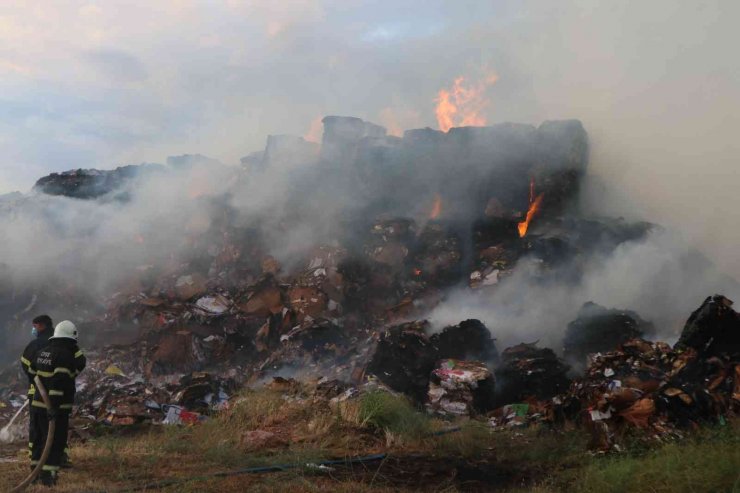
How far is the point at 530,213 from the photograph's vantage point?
1836cm

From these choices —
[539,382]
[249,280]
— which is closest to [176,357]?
[249,280]

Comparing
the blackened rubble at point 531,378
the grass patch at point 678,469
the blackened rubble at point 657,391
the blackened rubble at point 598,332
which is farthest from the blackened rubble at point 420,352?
the grass patch at point 678,469

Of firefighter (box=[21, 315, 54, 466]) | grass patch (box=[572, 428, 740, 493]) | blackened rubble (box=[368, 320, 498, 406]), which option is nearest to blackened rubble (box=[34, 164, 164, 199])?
blackened rubble (box=[368, 320, 498, 406])

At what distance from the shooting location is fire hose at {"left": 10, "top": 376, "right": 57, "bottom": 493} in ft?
15.5

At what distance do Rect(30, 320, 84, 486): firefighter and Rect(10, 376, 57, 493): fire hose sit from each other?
36 millimetres

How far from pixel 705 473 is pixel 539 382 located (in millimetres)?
6658

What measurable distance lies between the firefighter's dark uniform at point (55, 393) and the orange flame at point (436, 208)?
48.9ft

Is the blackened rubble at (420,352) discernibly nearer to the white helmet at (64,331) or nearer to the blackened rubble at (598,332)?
the blackened rubble at (598,332)

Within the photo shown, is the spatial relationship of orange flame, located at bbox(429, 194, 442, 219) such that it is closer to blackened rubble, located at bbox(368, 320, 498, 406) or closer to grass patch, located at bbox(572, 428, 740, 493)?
A: blackened rubble, located at bbox(368, 320, 498, 406)

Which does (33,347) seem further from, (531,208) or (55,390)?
(531,208)

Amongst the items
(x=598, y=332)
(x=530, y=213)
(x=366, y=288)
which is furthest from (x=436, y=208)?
(x=598, y=332)

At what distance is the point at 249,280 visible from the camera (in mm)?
17469

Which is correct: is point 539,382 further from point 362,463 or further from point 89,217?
point 89,217

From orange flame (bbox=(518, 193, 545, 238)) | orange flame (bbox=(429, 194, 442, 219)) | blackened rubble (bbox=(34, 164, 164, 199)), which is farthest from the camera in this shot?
blackened rubble (bbox=(34, 164, 164, 199))
